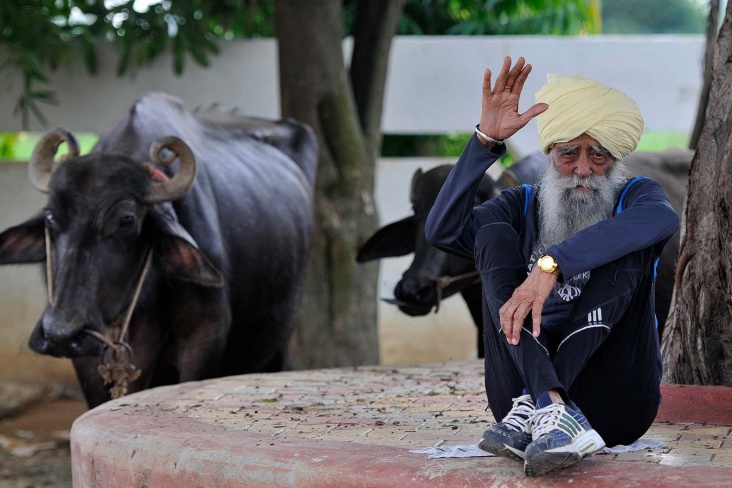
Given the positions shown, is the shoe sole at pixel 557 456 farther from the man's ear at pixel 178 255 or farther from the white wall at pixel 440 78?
the white wall at pixel 440 78

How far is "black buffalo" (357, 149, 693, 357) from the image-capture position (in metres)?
6.05

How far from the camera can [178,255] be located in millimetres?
5441

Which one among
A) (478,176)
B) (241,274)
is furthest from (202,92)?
(478,176)

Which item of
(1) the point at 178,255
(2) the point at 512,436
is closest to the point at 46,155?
(1) the point at 178,255

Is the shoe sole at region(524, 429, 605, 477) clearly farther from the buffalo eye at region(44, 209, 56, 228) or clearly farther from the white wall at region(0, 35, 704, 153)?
the white wall at region(0, 35, 704, 153)

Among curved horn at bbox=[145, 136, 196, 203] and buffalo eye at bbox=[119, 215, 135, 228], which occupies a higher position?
curved horn at bbox=[145, 136, 196, 203]

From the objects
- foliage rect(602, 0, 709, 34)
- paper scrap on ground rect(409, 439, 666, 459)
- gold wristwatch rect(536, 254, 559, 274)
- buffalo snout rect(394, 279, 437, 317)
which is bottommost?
buffalo snout rect(394, 279, 437, 317)

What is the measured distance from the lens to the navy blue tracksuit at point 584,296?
2955mm

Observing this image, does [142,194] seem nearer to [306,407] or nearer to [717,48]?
[306,407]

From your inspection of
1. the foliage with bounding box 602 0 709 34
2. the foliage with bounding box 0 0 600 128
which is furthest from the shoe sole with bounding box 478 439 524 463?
the foliage with bounding box 602 0 709 34

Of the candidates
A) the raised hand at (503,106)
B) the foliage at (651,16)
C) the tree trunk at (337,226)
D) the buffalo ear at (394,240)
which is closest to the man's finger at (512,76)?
the raised hand at (503,106)

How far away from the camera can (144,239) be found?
5.50m

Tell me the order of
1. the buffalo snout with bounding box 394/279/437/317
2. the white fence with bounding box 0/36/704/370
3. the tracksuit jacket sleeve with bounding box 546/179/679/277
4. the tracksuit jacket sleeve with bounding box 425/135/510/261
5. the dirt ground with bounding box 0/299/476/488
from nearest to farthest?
the tracksuit jacket sleeve with bounding box 546/179/679/277 → the tracksuit jacket sleeve with bounding box 425/135/510/261 → the buffalo snout with bounding box 394/279/437/317 → the dirt ground with bounding box 0/299/476/488 → the white fence with bounding box 0/36/704/370

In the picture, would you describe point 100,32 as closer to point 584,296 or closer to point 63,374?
point 63,374
